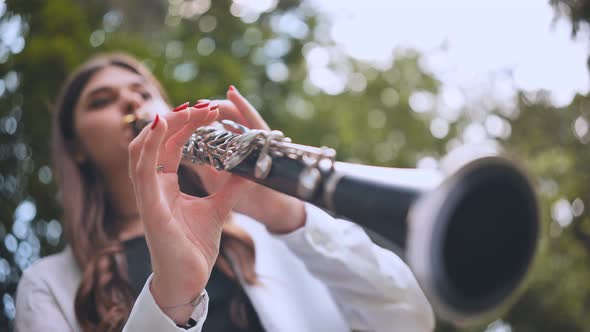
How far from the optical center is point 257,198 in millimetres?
1271

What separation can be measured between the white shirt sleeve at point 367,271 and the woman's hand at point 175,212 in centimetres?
31

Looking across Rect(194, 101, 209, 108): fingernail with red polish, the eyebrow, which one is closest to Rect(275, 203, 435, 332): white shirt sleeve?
Rect(194, 101, 209, 108): fingernail with red polish

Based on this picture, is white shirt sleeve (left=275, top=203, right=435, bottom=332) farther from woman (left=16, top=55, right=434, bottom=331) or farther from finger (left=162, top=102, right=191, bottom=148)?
finger (left=162, top=102, right=191, bottom=148)

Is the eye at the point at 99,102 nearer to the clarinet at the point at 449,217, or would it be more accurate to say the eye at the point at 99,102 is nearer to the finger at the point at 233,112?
the finger at the point at 233,112

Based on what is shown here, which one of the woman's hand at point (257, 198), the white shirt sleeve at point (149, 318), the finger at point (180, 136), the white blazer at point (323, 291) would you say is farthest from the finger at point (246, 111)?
the white shirt sleeve at point (149, 318)

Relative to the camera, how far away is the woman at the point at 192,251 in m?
1.06

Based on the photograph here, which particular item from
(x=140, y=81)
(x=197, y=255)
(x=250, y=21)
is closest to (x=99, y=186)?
(x=140, y=81)

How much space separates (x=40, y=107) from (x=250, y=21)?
1.42 meters

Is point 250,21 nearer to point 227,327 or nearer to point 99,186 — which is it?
point 99,186

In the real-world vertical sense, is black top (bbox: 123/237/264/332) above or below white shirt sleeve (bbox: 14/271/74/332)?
above

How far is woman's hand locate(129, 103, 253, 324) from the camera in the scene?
942 mm

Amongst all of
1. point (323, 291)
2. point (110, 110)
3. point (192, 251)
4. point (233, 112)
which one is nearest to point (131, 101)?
point (110, 110)

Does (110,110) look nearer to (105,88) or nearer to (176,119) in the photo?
(105,88)

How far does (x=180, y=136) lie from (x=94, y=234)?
693 millimetres
